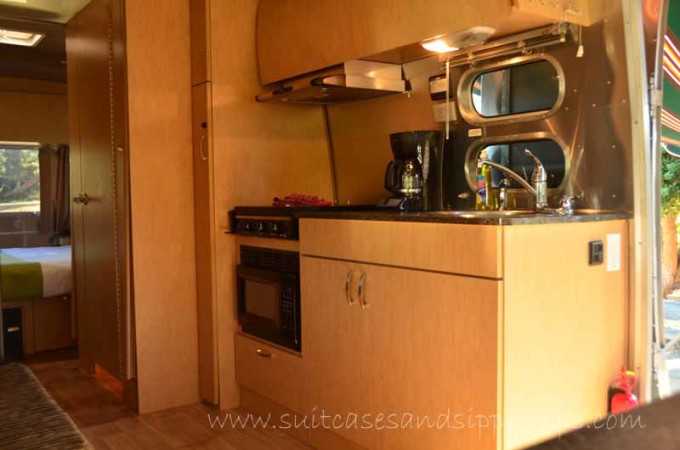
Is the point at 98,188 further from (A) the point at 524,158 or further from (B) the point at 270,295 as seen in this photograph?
(A) the point at 524,158

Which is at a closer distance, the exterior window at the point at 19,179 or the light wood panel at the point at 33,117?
the light wood panel at the point at 33,117

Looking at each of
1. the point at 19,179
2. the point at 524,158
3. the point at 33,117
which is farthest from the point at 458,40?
the point at 19,179

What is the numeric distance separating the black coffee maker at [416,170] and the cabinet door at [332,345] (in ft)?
1.77

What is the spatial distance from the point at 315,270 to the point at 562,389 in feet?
3.60

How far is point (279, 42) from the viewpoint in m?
3.24

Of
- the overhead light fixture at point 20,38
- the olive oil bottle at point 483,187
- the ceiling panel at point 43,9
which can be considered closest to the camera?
the olive oil bottle at point 483,187

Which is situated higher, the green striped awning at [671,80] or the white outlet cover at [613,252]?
the green striped awning at [671,80]

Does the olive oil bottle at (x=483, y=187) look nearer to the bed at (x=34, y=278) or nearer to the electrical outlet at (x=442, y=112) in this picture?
the electrical outlet at (x=442, y=112)

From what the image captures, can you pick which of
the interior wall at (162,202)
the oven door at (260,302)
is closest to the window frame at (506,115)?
the oven door at (260,302)

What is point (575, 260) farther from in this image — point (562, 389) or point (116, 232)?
point (116, 232)

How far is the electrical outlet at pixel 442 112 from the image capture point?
9.44 ft

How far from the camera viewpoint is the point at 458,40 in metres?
2.48

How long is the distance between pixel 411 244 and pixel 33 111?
5719mm

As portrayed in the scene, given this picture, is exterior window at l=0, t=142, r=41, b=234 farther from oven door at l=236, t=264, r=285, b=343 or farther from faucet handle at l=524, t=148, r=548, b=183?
faucet handle at l=524, t=148, r=548, b=183
